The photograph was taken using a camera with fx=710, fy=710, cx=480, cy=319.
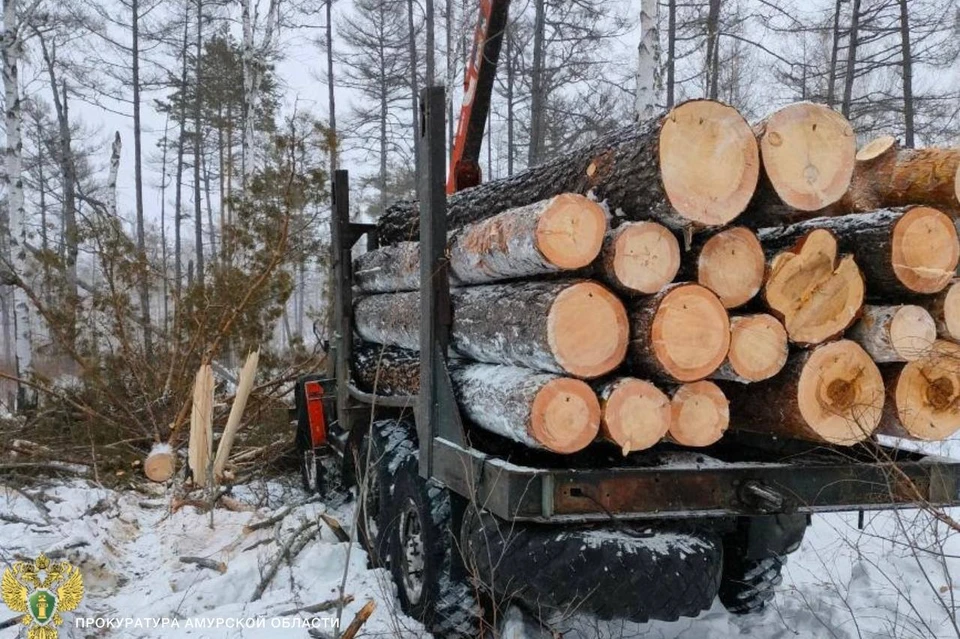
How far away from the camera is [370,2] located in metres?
24.0

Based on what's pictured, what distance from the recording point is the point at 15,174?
38.8ft

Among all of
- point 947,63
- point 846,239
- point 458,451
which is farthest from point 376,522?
point 947,63

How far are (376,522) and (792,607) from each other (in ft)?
8.81

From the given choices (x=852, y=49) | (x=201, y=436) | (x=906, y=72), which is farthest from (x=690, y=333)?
(x=906, y=72)

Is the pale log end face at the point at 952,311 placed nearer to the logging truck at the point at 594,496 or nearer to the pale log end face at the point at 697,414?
the logging truck at the point at 594,496

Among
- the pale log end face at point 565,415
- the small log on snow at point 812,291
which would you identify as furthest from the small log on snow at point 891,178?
the pale log end face at point 565,415

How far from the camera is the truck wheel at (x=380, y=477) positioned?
14.5 feet

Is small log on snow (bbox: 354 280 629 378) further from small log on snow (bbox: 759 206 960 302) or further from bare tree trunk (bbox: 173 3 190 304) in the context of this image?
bare tree trunk (bbox: 173 3 190 304)

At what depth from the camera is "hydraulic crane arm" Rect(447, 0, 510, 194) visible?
227 inches

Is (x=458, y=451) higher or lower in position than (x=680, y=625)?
higher

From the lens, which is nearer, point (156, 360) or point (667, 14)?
point (156, 360)

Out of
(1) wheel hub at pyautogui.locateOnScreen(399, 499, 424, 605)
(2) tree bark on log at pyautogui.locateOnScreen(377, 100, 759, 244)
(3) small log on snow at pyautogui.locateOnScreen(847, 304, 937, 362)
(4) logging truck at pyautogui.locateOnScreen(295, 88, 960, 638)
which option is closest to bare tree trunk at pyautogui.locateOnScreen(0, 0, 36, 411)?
(1) wheel hub at pyautogui.locateOnScreen(399, 499, 424, 605)

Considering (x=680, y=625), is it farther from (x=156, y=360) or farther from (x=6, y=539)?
(x=156, y=360)

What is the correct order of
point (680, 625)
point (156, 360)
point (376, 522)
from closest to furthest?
point (680, 625) < point (376, 522) < point (156, 360)
